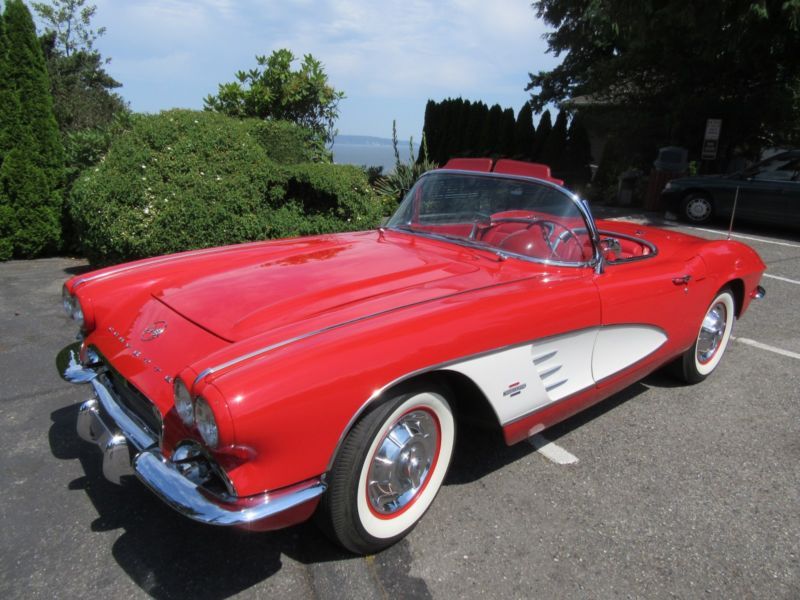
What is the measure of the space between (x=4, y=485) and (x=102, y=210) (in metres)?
3.80

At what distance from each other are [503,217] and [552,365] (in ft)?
3.09

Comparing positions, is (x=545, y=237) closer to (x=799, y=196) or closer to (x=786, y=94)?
(x=799, y=196)

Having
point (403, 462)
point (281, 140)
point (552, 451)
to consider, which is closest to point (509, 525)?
point (403, 462)

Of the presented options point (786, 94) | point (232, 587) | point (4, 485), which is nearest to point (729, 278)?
point (232, 587)

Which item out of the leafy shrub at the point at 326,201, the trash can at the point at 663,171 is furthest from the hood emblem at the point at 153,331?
the trash can at the point at 663,171

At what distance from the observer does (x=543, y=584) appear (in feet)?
6.88

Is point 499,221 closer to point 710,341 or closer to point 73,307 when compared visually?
point 710,341

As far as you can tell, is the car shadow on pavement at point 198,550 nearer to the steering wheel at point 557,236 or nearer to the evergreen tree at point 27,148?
the steering wheel at point 557,236

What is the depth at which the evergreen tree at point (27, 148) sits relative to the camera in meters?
7.11

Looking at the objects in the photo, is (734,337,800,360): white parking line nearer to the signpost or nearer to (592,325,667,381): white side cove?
(592,325,667,381): white side cove

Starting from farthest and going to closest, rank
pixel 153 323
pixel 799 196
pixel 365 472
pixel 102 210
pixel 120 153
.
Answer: pixel 799 196
pixel 120 153
pixel 102 210
pixel 153 323
pixel 365 472

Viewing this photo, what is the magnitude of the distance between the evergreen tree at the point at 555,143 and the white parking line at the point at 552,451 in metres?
13.0

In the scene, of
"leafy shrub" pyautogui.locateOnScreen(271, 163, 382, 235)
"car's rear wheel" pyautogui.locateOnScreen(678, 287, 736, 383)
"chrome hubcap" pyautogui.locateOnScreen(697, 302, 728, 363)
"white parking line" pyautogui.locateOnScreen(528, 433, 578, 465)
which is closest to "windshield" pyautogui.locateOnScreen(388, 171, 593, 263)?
"white parking line" pyautogui.locateOnScreen(528, 433, 578, 465)

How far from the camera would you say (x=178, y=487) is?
1.86m
